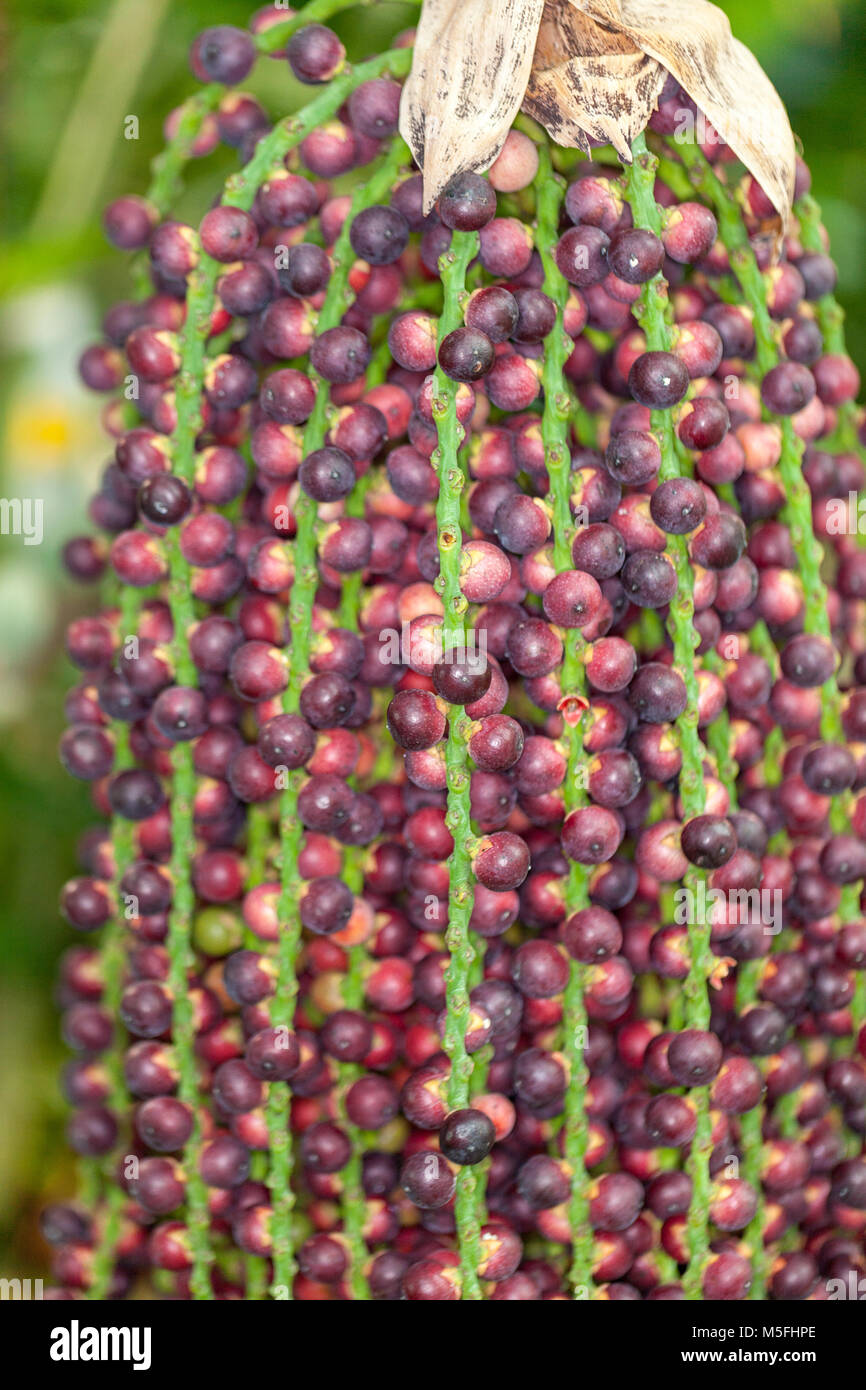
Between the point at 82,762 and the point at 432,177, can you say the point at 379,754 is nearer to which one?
the point at 82,762

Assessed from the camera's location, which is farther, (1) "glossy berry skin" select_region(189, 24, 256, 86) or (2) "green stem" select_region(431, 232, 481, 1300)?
(1) "glossy berry skin" select_region(189, 24, 256, 86)

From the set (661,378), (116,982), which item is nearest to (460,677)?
(661,378)

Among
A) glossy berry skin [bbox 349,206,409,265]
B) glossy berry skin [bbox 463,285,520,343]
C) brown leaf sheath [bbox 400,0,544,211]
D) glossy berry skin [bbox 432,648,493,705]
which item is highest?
brown leaf sheath [bbox 400,0,544,211]

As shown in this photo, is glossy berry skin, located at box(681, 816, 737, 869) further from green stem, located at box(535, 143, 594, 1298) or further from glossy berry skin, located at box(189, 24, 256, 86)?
glossy berry skin, located at box(189, 24, 256, 86)

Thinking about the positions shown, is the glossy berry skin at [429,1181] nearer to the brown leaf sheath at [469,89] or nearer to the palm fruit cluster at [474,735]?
the palm fruit cluster at [474,735]

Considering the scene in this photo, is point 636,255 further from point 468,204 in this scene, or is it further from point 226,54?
point 226,54

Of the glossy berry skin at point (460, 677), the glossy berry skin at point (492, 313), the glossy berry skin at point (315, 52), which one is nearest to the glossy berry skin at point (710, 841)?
the glossy berry skin at point (460, 677)

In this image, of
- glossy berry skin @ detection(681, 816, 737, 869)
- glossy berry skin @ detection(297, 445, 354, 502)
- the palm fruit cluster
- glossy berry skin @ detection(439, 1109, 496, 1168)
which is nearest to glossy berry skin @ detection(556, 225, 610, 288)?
the palm fruit cluster

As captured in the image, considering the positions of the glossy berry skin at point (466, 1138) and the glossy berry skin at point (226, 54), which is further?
the glossy berry skin at point (226, 54)
